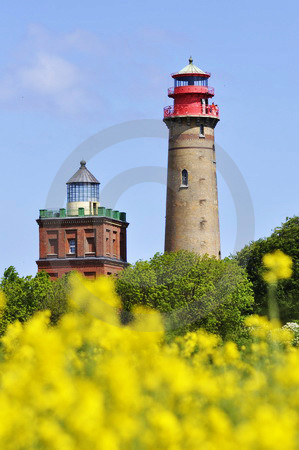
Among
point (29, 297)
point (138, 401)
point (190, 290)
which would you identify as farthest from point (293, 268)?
point (138, 401)

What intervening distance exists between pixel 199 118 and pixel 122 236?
1837 centimetres

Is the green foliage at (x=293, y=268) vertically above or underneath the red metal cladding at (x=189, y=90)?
underneath

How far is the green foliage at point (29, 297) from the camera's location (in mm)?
80250

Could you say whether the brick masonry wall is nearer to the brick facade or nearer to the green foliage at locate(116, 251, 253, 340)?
the green foliage at locate(116, 251, 253, 340)

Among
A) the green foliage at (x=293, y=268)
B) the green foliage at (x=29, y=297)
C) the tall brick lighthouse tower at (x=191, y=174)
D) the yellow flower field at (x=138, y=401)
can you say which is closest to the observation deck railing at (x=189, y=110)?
the tall brick lighthouse tower at (x=191, y=174)

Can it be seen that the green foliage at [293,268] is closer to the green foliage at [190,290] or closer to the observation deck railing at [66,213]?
the green foliage at [190,290]

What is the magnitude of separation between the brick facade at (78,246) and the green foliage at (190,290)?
57.0 ft

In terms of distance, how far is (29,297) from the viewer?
276ft

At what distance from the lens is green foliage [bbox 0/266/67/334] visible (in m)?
80.2

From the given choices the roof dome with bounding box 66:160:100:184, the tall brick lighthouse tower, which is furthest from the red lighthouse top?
the roof dome with bounding box 66:160:100:184

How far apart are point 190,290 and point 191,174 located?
1627cm

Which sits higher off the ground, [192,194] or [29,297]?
[192,194]

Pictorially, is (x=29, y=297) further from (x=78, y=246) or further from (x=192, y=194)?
(x=78, y=246)

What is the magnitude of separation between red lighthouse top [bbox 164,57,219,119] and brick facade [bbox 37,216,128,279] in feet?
47.6
